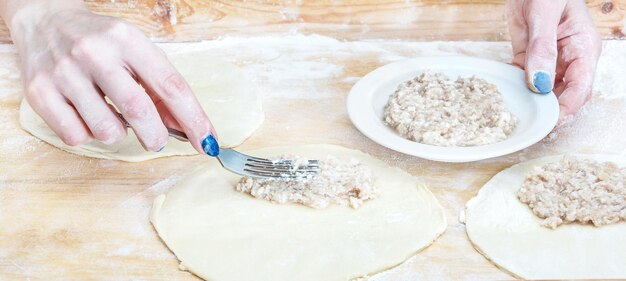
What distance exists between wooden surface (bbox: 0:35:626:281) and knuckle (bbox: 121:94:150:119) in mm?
231

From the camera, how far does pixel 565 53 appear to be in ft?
5.84

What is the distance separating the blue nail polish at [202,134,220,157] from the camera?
1.42 meters

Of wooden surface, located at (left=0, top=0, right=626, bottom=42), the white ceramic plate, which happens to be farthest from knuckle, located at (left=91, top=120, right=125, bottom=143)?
wooden surface, located at (left=0, top=0, right=626, bottom=42)

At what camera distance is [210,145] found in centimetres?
143

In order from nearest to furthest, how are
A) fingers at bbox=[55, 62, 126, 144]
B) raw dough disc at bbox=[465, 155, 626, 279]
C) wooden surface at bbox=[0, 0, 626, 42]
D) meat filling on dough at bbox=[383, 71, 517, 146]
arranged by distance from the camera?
raw dough disc at bbox=[465, 155, 626, 279] → fingers at bbox=[55, 62, 126, 144] → meat filling on dough at bbox=[383, 71, 517, 146] → wooden surface at bbox=[0, 0, 626, 42]

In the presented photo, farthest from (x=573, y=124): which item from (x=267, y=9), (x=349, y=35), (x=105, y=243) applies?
(x=105, y=243)

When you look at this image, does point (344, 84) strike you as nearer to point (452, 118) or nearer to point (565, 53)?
point (452, 118)

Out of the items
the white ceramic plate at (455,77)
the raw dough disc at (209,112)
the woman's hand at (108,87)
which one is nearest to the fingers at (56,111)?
the woman's hand at (108,87)

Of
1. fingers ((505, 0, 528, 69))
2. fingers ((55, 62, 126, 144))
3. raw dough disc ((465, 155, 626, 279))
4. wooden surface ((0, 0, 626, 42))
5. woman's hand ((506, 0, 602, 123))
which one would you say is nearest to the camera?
raw dough disc ((465, 155, 626, 279))

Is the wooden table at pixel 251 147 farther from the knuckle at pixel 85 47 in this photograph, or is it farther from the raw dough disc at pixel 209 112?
the knuckle at pixel 85 47

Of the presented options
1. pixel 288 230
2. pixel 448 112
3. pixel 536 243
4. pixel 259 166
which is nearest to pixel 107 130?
pixel 259 166

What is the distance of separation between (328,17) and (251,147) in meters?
0.69

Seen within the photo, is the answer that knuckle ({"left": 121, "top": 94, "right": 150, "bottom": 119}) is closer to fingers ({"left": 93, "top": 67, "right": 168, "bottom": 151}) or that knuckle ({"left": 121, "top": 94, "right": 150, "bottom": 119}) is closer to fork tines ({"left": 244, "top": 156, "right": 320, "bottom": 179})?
fingers ({"left": 93, "top": 67, "right": 168, "bottom": 151})

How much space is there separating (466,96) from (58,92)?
0.95 metres
